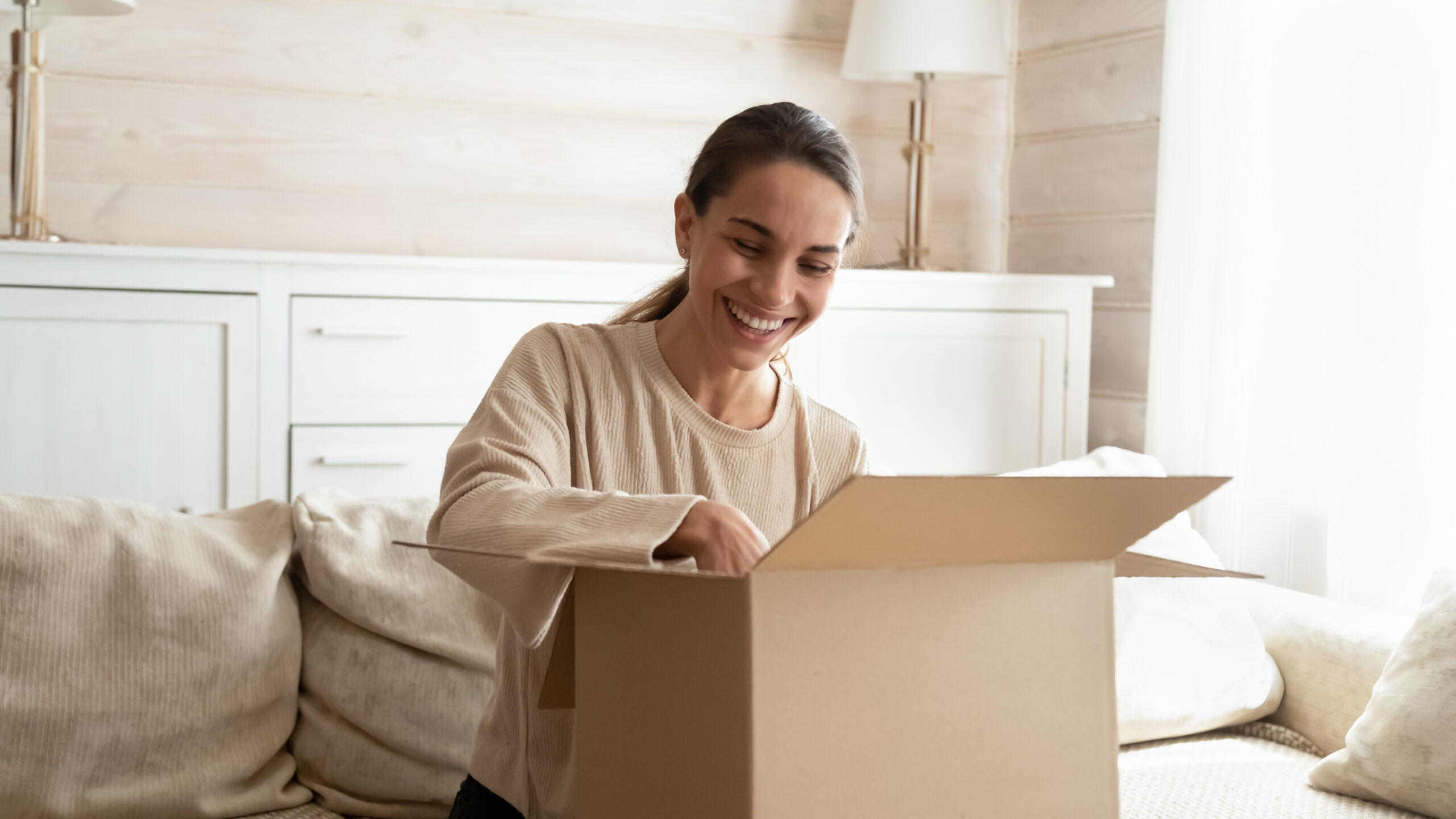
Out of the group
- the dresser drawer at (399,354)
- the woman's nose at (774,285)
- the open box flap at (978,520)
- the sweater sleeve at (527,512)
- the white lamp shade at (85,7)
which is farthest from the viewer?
the white lamp shade at (85,7)

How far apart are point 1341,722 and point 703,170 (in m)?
1.23

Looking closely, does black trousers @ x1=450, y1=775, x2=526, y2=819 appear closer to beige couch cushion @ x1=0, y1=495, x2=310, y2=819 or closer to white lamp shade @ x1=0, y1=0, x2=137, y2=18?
beige couch cushion @ x1=0, y1=495, x2=310, y2=819

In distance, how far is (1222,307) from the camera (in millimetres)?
2383

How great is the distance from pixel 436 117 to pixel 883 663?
7.71 feet

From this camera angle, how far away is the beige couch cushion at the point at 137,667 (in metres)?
1.38

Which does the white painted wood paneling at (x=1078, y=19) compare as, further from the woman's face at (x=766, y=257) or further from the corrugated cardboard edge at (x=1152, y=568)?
the corrugated cardboard edge at (x=1152, y=568)

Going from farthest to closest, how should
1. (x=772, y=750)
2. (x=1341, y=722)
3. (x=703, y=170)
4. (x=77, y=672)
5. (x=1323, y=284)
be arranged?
(x=1323, y=284) < (x=1341, y=722) < (x=77, y=672) < (x=703, y=170) < (x=772, y=750)

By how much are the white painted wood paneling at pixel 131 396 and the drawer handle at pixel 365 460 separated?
0.12 metres

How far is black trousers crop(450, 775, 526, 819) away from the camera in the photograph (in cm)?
113

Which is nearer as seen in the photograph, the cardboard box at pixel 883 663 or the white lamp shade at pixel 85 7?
the cardboard box at pixel 883 663

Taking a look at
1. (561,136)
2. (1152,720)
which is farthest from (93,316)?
(1152,720)

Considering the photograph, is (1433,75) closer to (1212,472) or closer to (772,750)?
(1212,472)

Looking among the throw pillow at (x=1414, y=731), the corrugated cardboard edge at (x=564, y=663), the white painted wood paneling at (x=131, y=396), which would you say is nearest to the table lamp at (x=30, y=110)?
the white painted wood paneling at (x=131, y=396)

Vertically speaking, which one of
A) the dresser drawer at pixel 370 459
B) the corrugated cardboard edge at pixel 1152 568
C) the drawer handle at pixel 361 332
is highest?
the drawer handle at pixel 361 332
